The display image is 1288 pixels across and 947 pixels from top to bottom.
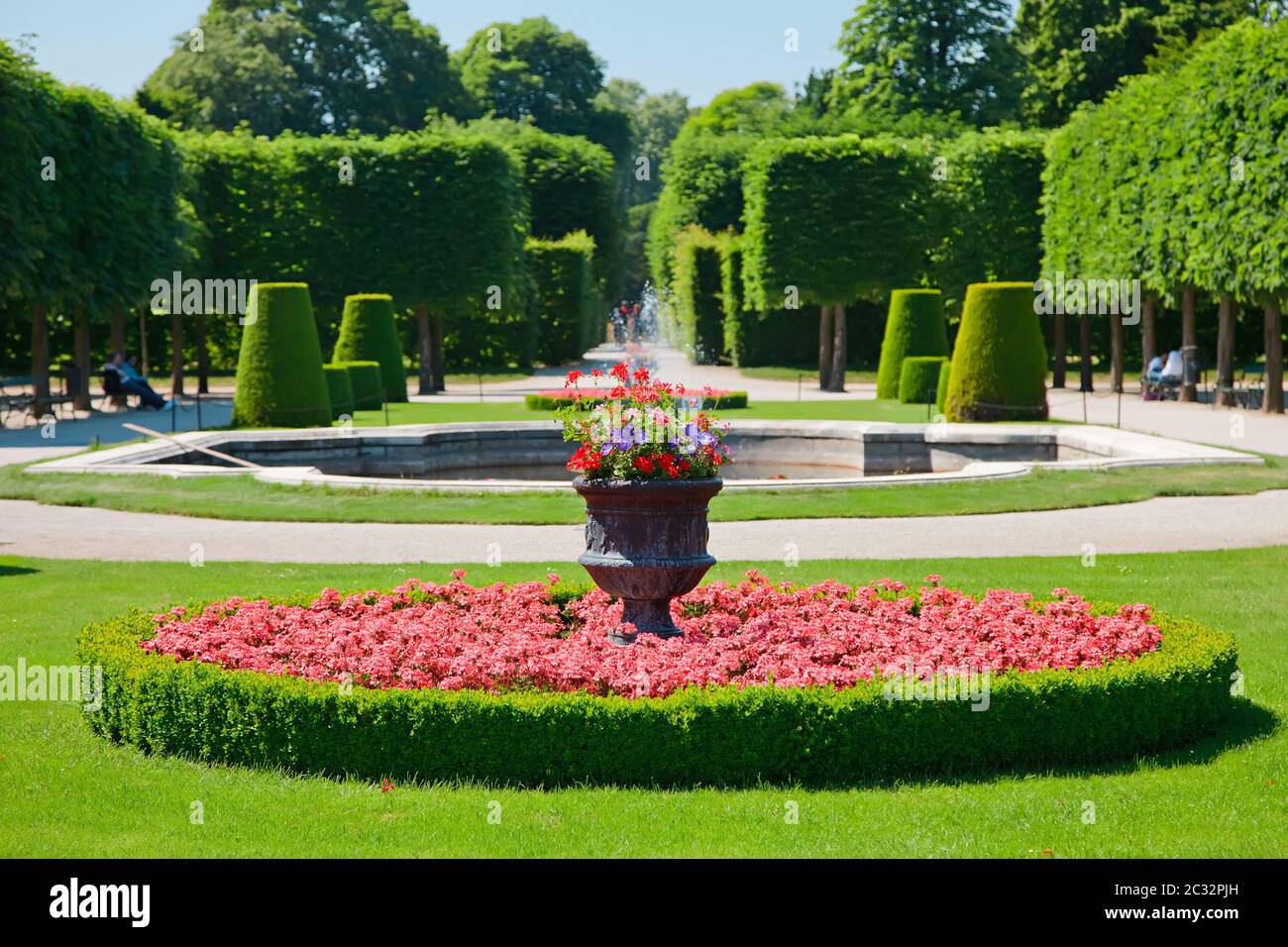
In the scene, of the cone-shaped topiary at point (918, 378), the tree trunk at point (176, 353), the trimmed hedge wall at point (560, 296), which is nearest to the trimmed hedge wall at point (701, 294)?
the trimmed hedge wall at point (560, 296)

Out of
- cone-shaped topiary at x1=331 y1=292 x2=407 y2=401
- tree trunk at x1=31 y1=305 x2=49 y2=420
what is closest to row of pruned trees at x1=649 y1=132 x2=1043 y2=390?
cone-shaped topiary at x1=331 y1=292 x2=407 y2=401

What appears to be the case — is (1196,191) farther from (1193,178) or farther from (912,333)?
(912,333)

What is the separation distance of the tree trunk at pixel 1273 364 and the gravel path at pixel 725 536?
48.6ft

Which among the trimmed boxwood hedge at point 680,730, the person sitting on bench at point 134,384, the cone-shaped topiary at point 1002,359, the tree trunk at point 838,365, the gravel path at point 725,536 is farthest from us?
the tree trunk at point 838,365

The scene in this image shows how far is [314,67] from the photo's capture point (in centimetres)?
8012

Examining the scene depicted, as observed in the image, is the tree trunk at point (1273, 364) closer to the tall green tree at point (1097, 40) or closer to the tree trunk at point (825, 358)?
the tree trunk at point (825, 358)

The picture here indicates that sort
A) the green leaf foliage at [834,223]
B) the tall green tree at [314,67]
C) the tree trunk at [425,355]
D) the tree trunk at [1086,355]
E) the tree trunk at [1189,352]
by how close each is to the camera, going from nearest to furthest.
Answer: the tree trunk at [1189,352] < the tree trunk at [1086,355] < the tree trunk at [425,355] < the green leaf foliage at [834,223] < the tall green tree at [314,67]

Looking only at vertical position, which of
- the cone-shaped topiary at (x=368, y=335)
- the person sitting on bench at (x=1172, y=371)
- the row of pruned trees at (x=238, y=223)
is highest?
the row of pruned trees at (x=238, y=223)

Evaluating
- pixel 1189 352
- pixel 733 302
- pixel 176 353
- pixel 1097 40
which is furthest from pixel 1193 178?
pixel 1097 40

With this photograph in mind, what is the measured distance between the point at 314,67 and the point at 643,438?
249 feet

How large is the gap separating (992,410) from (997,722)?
2266cm

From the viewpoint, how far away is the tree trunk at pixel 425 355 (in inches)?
1740

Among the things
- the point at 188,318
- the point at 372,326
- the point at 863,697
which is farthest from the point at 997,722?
the point at 188,318
